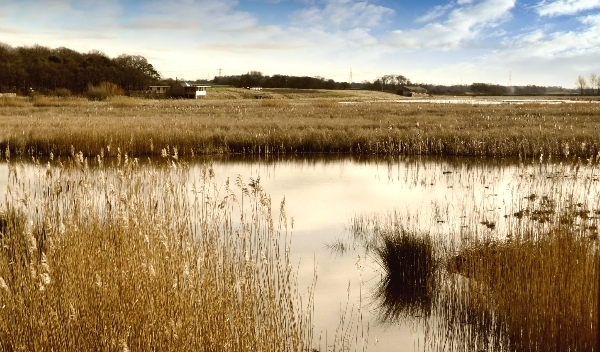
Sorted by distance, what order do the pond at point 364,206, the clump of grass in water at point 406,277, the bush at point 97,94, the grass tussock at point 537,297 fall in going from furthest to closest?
1. the bush at point 97,94
2. the clump of grass in water at point 406,277
3. the pond at point 364,206
4. the grass tussock at point 537,297

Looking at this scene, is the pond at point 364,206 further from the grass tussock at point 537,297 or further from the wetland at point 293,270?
the grass tussock at point 537,297

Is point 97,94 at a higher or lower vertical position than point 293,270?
higher

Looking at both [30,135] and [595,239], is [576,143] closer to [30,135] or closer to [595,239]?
[595,239]

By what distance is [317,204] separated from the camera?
42.1 ft

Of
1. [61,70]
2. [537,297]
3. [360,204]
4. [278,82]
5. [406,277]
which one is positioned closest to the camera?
[537,297]

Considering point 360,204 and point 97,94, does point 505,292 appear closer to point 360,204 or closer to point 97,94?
point 360,204

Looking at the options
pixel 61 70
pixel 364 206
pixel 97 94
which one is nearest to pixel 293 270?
pixel 364 206

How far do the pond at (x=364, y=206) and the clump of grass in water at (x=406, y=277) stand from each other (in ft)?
0.46

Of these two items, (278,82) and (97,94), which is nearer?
(97,94)

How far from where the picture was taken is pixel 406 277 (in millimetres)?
7500

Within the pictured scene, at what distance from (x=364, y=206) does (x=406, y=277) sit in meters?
4.84

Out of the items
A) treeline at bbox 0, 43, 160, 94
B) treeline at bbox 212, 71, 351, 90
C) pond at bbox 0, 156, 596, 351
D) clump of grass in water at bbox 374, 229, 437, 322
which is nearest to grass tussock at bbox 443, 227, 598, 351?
clump of grass in water at bbox 374, 229, 437, 322

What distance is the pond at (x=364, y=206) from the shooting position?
A: 6.46 m

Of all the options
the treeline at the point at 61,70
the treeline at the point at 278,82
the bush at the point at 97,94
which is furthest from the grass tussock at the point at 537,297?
the treeline at the point at 278,82
